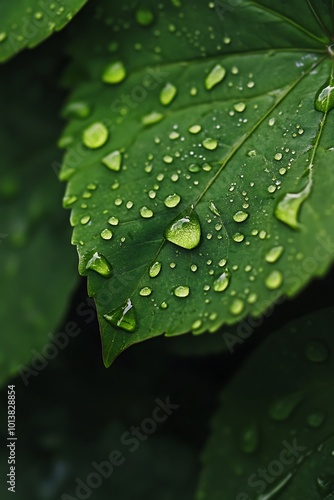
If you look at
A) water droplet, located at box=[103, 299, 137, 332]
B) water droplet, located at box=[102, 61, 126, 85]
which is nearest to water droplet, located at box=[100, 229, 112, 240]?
water droplet, located at box=[103, 299, 137, 332]

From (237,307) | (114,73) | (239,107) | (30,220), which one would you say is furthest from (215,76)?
(30,220)

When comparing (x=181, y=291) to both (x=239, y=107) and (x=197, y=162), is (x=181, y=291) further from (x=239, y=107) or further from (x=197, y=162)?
(x=239, y=107)

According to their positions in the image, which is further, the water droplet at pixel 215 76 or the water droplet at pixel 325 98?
the water droplet at pixel 215 76

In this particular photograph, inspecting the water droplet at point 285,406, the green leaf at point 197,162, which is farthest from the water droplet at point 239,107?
the water droplet at point 285,406

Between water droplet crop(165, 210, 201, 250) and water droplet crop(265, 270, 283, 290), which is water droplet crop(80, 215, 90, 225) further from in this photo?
water droplet crop(265, 270, 283, 290)

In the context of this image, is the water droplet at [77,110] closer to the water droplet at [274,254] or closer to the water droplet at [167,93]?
the water droplet at [167,93]
